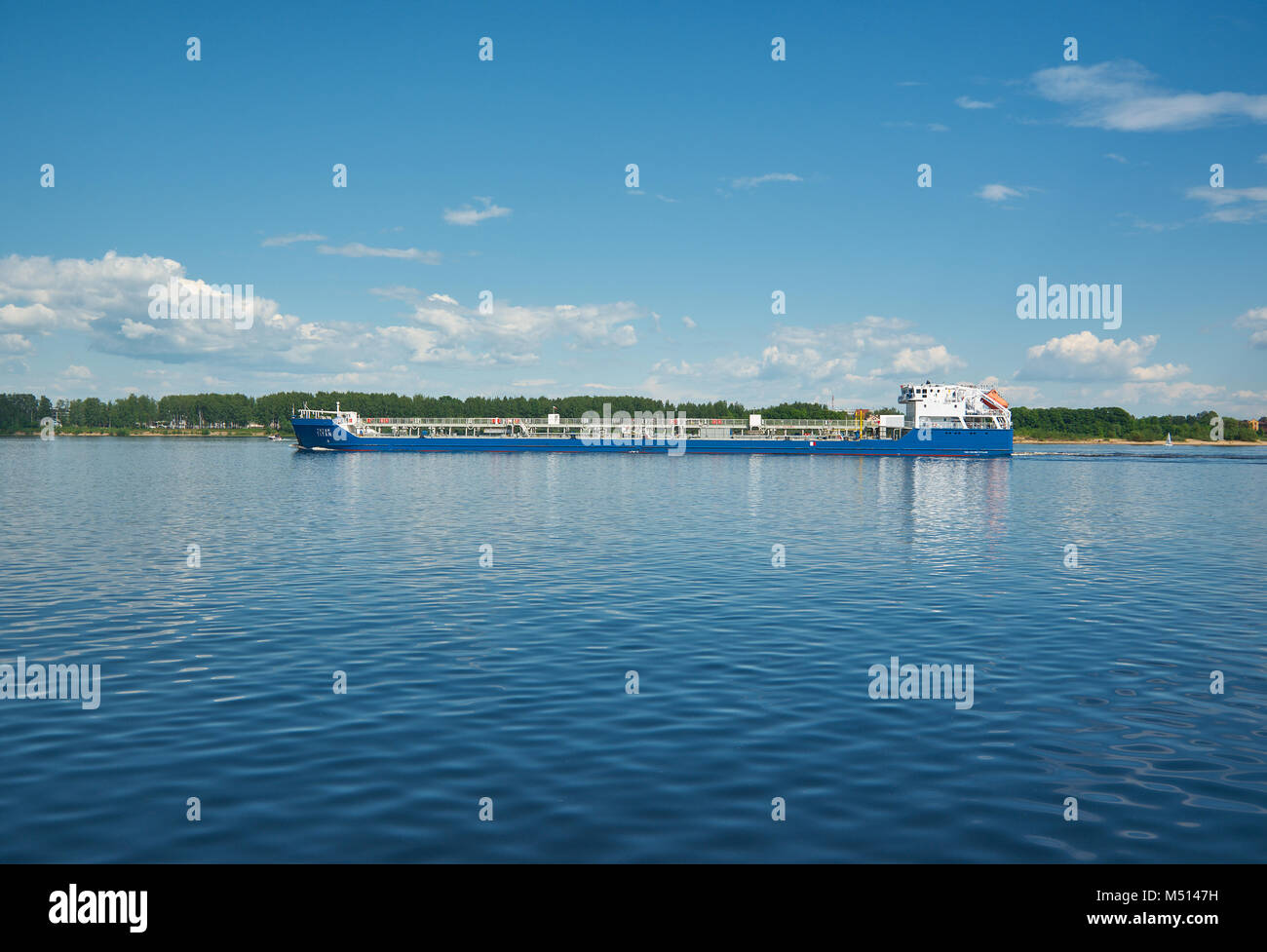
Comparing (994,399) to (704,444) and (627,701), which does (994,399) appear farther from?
(627,701)

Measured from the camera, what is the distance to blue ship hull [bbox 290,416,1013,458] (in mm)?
169000

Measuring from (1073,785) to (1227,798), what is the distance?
2.10m

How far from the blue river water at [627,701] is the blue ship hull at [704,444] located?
424 feet

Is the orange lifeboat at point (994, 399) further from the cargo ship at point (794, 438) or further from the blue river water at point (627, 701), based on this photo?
the blue river water at point (627, 701)

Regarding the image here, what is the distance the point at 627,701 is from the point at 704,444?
16057 cm

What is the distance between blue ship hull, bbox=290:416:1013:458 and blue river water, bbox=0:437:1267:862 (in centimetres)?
12930

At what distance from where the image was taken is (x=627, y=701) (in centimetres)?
1691

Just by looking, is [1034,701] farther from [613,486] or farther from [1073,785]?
[613,486]

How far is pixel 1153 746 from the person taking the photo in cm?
1480

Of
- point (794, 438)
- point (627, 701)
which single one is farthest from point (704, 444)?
point (627, 701)

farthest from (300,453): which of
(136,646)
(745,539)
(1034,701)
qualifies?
(1034,701)

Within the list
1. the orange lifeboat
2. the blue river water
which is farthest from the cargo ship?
the blue river water

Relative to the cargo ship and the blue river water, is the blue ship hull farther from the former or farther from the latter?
the blue river water
